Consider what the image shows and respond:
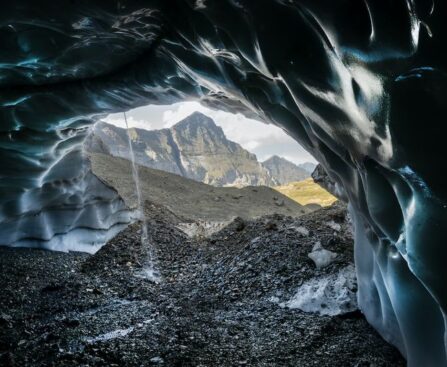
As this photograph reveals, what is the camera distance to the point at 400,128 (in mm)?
2141

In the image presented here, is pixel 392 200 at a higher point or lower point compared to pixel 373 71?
lower

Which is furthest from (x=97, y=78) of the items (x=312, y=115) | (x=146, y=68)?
(x=312, y=115)

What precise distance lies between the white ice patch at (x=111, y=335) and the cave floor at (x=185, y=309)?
1 centimetres

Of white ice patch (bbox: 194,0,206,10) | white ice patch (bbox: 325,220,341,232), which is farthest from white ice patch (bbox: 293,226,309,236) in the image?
white ice patch (bbox: 194,0,206,10)

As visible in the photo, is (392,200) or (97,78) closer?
(392,200)

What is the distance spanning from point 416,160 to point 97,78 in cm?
434

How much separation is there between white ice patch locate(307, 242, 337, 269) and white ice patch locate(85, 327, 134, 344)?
276cm

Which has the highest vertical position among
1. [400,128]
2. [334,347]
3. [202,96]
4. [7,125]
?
[400,128]

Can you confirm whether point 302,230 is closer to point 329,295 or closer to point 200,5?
point 329,295

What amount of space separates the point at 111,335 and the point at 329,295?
104 inches

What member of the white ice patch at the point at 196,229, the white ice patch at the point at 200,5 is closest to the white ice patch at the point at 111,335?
the white ice patch at the point at 200,5

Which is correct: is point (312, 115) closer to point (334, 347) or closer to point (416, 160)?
point (416, 160)

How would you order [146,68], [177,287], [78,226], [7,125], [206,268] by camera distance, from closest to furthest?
[146,68] → [7,125] → [177,287] → [206,268] → [78,226]

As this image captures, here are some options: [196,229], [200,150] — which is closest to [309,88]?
[196,229]
